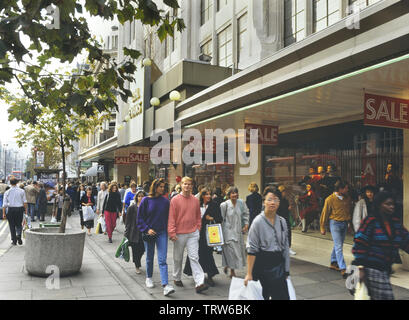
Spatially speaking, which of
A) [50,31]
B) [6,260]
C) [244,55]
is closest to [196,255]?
[50,31]

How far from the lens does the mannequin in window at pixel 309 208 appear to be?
A: 11.3m

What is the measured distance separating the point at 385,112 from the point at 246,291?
4.27m

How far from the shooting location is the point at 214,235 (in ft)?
22.1

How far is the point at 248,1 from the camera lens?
15.4m

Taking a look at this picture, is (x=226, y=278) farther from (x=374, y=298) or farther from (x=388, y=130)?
(x=388, y=130)

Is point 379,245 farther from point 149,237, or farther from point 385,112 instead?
point 149,237

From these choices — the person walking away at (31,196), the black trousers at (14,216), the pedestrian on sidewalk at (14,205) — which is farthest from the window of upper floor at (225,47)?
the black trousers at (14,216)

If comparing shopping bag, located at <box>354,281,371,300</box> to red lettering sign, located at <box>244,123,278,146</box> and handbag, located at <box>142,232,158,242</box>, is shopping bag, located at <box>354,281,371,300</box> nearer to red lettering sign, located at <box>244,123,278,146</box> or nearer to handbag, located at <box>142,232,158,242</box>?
handbag, located at <box>142,232,158,242</box>

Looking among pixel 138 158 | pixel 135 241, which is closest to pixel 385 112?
pixel 135 241

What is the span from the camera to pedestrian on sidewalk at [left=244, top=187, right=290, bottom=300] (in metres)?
4.27

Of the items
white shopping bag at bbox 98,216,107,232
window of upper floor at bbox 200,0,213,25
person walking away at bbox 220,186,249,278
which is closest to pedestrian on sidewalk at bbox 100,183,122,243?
white shopping bag at bbox 98,216,107,232

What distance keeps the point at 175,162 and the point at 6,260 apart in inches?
491
